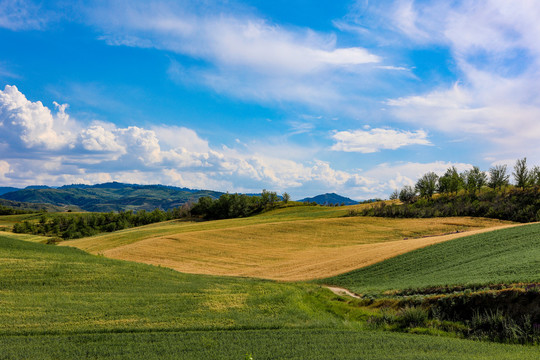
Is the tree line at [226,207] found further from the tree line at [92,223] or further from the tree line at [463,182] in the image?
the tree line at [463,182]

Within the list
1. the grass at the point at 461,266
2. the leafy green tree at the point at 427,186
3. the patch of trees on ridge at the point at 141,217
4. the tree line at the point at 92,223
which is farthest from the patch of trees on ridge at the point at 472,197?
the tree line at the point at 92,223

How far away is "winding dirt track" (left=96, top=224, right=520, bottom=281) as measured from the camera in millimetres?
35969

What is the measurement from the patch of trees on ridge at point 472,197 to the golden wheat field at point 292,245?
4987mm

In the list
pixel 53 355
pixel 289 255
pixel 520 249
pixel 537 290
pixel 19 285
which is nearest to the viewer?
pixel 53 355

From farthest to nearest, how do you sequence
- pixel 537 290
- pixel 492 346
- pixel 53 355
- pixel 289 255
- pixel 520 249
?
1. pixel 289 255
2. pixel 520 249
3. pixel 537 290
4. pixel 492 346
5. pixel 53 355

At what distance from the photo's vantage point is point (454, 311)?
1616cm

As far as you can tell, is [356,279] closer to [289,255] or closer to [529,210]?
[289,255]

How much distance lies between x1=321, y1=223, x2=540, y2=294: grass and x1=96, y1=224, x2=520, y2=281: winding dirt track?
3.32 m

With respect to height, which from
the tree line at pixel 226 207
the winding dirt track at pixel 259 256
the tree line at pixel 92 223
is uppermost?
the tree line at pixel 226 207

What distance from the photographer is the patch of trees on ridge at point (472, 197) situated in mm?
63531

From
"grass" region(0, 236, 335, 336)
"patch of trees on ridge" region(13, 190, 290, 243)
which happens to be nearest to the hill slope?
"grass" region(0, 236, 335, 336)

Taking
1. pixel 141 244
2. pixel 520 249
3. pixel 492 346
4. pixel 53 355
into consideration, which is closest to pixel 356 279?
pixel 520 249

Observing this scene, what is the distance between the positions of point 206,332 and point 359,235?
47117mm

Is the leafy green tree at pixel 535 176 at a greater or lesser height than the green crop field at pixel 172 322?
greater
